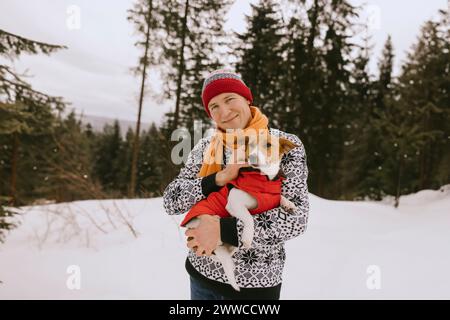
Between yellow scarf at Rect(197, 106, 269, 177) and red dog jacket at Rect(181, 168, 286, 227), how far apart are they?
5.6 inches

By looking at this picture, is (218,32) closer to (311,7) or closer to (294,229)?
(311,7)

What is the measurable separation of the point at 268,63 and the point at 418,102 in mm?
7510

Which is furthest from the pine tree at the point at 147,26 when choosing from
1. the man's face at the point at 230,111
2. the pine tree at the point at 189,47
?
the man's face at the point at 230,111

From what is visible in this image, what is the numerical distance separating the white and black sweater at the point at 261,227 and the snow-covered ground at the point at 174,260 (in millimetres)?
2711

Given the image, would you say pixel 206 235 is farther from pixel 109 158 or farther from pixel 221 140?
pixel 109 158

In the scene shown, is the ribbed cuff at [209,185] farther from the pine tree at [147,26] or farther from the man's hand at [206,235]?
the pine tree at [147,26]

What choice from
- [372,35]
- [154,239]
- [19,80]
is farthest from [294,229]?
[372,35]

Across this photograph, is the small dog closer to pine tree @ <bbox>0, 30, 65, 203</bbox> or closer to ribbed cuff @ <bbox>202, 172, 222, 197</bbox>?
ribbed cuff @ <bbox>202, 172, 222, 197</bbox>

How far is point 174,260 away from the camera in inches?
195

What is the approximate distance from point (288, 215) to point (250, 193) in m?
0.21

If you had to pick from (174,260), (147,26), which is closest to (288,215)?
(174,260)

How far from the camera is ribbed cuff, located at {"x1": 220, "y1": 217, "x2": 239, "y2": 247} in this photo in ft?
5.15

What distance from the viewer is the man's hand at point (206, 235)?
158 cm

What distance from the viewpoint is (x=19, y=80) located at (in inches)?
220
